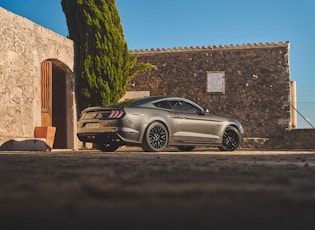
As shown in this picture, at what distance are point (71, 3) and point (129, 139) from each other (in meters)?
8.77

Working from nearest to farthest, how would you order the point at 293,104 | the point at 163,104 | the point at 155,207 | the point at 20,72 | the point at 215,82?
the point at 155,207
the point at 163,104
the point at 20,72
the point at 215,82
the point at 293,104

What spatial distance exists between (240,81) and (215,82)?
104 cm

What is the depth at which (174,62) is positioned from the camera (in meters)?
22.3

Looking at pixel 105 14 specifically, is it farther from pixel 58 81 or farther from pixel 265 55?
pixel 265 55

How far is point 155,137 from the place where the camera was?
1087cm

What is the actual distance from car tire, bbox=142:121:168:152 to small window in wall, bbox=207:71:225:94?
1101 cm

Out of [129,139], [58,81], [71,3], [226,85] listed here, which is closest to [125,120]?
[129,139]

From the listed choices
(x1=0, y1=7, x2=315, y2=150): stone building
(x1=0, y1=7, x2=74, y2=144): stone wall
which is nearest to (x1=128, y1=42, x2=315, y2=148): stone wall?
(x1=0, y1=7, x2=315, y2=150): stone building

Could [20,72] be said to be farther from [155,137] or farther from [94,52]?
[155,137]

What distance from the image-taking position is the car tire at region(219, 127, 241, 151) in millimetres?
12862

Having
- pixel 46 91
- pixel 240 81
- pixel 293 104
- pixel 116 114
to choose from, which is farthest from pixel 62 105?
pixel 293 104

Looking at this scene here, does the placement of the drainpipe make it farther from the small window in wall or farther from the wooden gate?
the wooden gate

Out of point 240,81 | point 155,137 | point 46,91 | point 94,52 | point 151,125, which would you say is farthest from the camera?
point 240,81

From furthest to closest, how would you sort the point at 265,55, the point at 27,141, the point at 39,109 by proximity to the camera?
1. the point at 265,55
2. the point at 39,109
3. the point at 27,141
